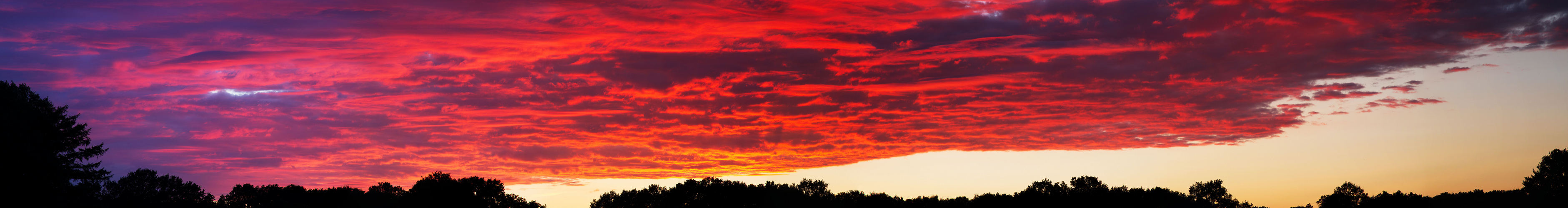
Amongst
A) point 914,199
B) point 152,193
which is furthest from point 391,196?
point 914,199

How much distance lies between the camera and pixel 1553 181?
309 ft

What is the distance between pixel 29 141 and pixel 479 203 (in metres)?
75.3

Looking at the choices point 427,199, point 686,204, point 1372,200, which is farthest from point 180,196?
point 1372,200

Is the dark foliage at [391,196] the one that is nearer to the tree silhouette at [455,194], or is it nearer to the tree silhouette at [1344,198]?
the tree silhouette at [455,194]

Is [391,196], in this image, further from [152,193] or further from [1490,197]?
[1490,197]

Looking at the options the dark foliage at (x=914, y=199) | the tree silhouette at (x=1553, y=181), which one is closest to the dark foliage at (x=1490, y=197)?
the tree silhouette at (x=1553, y=181)

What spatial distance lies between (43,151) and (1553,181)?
408 feet

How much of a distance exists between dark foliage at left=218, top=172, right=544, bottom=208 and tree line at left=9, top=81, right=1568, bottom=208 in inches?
6.2

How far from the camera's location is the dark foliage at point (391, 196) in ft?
414

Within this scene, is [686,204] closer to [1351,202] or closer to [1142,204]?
[1142,204]

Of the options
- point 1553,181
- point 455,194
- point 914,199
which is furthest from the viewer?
point 914,199

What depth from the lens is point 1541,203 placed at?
9562cm

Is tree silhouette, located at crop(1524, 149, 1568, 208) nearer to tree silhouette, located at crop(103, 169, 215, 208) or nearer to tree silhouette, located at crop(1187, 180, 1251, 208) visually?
tree silhouette, located at crop(1187, 180, 1251, 208)

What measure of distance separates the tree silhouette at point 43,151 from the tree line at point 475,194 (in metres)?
0.07
